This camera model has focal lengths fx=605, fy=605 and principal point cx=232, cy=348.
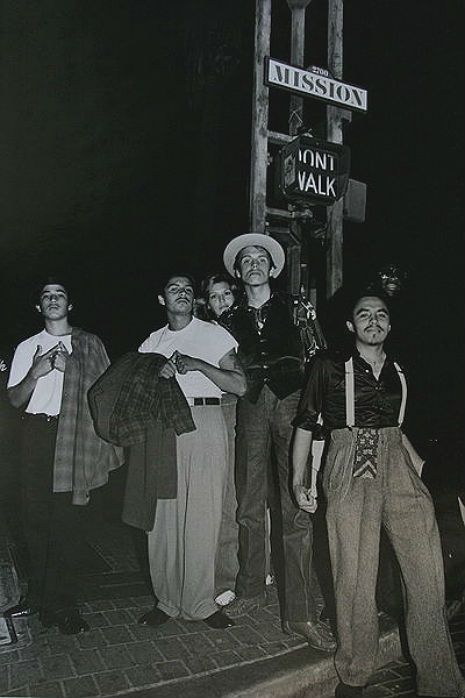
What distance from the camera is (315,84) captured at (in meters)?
6.35

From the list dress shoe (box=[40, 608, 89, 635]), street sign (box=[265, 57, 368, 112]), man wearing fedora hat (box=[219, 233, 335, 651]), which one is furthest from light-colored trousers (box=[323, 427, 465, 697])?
street sign (box=[265, 57, 368, 112])

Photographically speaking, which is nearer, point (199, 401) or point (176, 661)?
point (176, 661)

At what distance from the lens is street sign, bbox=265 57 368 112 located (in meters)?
6.09

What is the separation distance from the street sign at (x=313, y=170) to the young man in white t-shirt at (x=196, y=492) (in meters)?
2.49

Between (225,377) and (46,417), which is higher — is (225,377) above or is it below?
above

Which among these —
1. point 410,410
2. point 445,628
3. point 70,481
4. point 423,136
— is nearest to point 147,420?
point 70,481

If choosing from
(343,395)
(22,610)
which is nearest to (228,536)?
(22,610)

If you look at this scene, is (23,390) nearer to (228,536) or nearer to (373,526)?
(228,536)

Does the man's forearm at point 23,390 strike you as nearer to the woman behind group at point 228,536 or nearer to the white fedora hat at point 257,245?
the woman behind group at point 228,536

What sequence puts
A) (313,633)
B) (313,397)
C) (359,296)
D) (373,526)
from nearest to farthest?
(373,526), (313,397), (359,296), (313,633)

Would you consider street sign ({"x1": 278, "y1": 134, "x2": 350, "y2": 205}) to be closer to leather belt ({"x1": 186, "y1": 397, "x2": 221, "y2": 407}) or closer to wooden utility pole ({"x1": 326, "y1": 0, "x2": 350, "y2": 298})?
wooden utility pole ({"x1": 326, "y1": 0, "x2": 350, "y2": 298})

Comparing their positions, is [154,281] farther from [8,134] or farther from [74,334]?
[74,334]

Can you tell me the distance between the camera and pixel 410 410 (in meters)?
3.82

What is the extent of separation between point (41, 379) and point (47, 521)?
0.99 m
